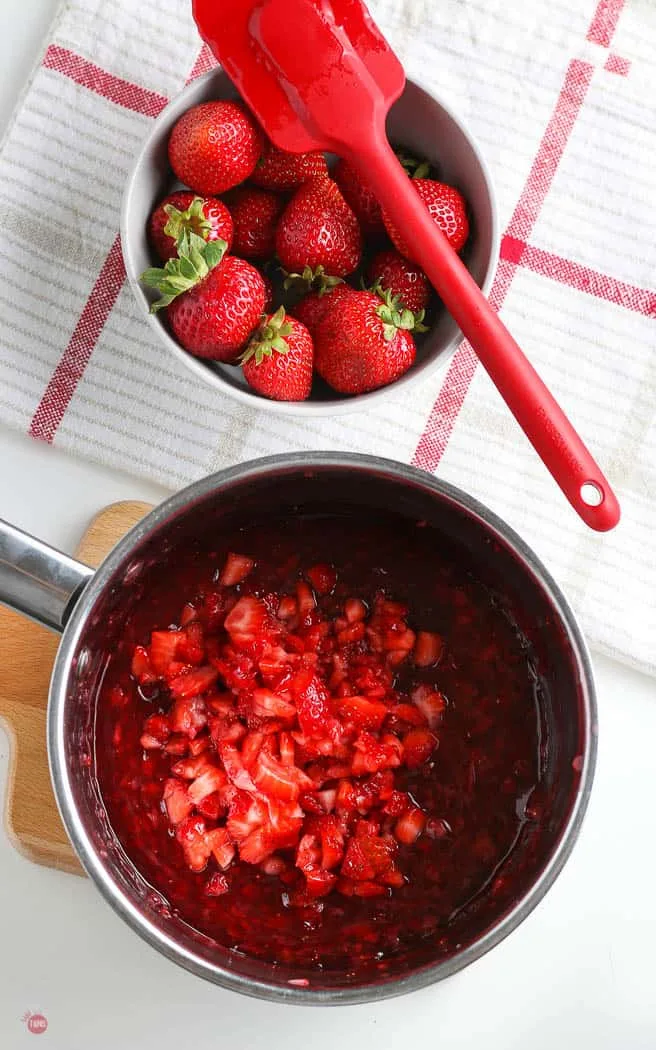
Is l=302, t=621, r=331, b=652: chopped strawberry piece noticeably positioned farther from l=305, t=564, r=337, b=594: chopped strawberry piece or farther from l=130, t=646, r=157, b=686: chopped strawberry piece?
l=130, t=646, r=157, b=686: chopped strawberry piece

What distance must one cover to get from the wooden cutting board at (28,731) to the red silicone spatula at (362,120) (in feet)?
1.69

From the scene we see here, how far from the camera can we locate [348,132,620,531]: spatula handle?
3.20ft

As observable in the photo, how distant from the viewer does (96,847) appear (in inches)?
36.2

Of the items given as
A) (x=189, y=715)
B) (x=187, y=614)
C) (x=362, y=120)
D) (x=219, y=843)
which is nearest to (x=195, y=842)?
(x=219, y=843)

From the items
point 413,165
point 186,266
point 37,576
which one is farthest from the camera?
point 413,165

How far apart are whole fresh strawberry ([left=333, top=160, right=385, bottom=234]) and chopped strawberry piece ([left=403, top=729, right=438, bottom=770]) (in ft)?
1.80

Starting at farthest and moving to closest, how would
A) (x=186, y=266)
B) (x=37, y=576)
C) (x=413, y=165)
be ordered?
1. (x=413, y=165)
2. (x=186, y=266)
3. (x=37, y=576)

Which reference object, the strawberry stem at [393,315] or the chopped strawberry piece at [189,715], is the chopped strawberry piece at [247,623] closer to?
the chopped strawberry piece at [189,715]

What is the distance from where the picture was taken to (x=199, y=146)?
1028mm

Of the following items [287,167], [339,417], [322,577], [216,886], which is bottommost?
[216,886]

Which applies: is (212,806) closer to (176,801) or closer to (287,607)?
(176,801)

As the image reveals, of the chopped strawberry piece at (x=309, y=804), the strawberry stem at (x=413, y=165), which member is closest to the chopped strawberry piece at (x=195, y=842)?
the chopped strawberry piece at (x=309, y=804)

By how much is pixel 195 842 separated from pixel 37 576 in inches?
13.0

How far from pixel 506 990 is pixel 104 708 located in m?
0.60
